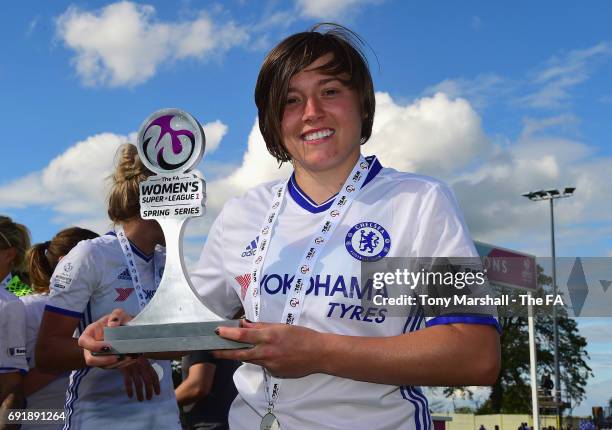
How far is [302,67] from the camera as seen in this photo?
237 cm

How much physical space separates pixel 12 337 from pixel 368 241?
3.41 metres

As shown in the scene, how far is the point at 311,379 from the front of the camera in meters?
2.16

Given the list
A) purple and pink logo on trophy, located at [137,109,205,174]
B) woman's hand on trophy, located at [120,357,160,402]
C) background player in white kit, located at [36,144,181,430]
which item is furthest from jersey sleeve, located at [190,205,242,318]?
background player in white kit, located at [36,144,181,430]

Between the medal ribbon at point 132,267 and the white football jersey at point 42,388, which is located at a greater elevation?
the medal ribbon at point 132,267

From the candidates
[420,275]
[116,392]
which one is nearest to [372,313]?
[420,275]

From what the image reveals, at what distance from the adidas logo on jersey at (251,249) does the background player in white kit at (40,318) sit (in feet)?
9.67

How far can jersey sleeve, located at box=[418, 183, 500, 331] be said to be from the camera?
203 centimetres

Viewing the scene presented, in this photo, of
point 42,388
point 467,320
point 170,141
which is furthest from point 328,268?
point 42,388

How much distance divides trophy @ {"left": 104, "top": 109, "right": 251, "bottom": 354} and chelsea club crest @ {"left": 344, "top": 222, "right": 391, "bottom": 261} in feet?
1.50

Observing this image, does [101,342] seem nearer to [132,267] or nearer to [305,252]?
[305,252]

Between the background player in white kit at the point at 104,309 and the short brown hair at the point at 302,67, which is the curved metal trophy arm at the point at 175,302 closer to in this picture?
the short brown hair at the point at 302,67

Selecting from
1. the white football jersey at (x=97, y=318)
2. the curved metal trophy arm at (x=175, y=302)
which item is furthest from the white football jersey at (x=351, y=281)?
the white football jersey at (x=97, y=318)

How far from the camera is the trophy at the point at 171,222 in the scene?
212 cm

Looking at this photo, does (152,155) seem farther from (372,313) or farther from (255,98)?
(372,313)
